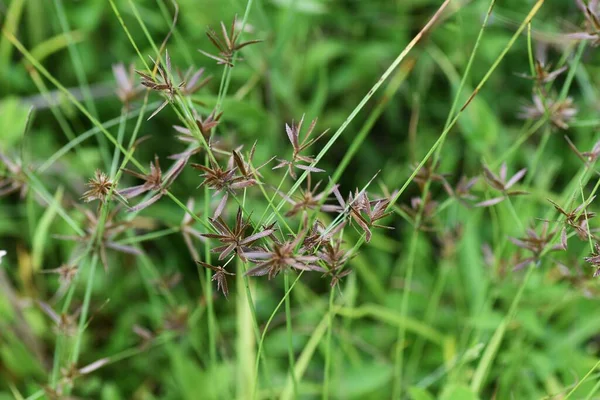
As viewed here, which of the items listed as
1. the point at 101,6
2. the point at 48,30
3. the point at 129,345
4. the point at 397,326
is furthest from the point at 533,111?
the point at 48,30

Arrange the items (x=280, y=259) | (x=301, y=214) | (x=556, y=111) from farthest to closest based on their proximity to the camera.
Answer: (x=301, y=214) < (x=556, y=111) < (x=280, y=259)

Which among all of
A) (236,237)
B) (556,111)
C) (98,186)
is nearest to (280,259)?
(236,237)

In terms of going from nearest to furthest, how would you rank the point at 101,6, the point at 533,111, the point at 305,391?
the point at 533,111 → the point at 305,391 → the point at 101,6

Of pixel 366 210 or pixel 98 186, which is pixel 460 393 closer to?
pixel 366 210

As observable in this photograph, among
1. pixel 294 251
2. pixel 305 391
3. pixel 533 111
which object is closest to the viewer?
pixel 294 251

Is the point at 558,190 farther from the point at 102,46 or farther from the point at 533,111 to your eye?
the point at 102,46

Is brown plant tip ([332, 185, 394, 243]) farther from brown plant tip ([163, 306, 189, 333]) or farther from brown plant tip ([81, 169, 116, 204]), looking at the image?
brown plant tip ([163, 306, 189, 333])

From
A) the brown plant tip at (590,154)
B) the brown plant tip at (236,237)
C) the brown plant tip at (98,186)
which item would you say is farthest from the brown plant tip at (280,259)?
the brown plant tip at (590,154)

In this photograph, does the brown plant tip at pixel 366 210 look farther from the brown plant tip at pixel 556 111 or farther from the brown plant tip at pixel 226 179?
the brown plant tip at pixel 556 111
